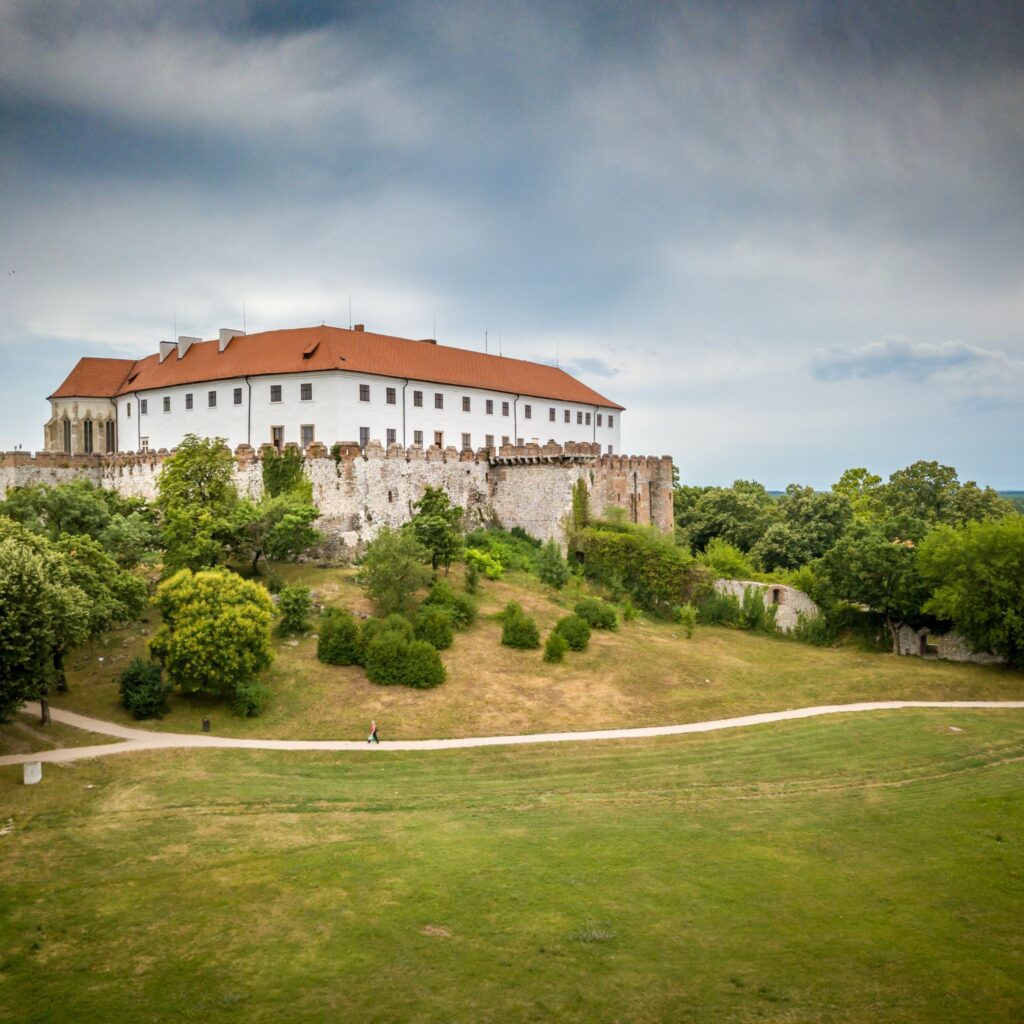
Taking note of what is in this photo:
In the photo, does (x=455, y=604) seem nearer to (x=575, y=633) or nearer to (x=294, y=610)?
(x=575, y=633)

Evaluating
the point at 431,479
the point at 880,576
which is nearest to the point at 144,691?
the point at 431,479

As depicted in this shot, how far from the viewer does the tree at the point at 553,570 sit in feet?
177

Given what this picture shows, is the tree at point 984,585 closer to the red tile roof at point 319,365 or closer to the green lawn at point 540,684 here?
the green lawn at point 540,684

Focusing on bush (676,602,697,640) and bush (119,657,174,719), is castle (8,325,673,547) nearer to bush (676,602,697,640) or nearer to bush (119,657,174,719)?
bush (676,602,697,640)

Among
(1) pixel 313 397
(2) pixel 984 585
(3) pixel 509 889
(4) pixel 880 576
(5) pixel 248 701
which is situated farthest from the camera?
(1) pixel 313 397

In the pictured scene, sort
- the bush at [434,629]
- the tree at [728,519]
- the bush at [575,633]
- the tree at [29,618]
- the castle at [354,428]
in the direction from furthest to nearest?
1. the tree at [728,519]
2. the castle at [354,428]
3. the bush at [575,633]
4. the bush at [434,629]
5. the tree at [29,618]

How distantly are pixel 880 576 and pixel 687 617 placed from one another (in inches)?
415

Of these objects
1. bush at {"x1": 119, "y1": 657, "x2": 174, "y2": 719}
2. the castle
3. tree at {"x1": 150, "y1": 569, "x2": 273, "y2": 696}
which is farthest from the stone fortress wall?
bush at {"x1": 119, "y1": 657, "x2": 174, "y2": 719}

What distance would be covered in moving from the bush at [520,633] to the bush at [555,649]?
3.32 feet

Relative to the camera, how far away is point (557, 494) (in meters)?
59.1

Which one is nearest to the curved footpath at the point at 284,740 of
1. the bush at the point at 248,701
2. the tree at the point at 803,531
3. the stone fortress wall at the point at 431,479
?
the bush at the point at 248,701

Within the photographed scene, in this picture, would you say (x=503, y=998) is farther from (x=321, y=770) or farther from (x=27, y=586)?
(x=27, y=586)

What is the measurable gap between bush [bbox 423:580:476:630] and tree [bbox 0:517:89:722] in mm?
17473

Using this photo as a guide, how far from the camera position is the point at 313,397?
5522 centimetres
